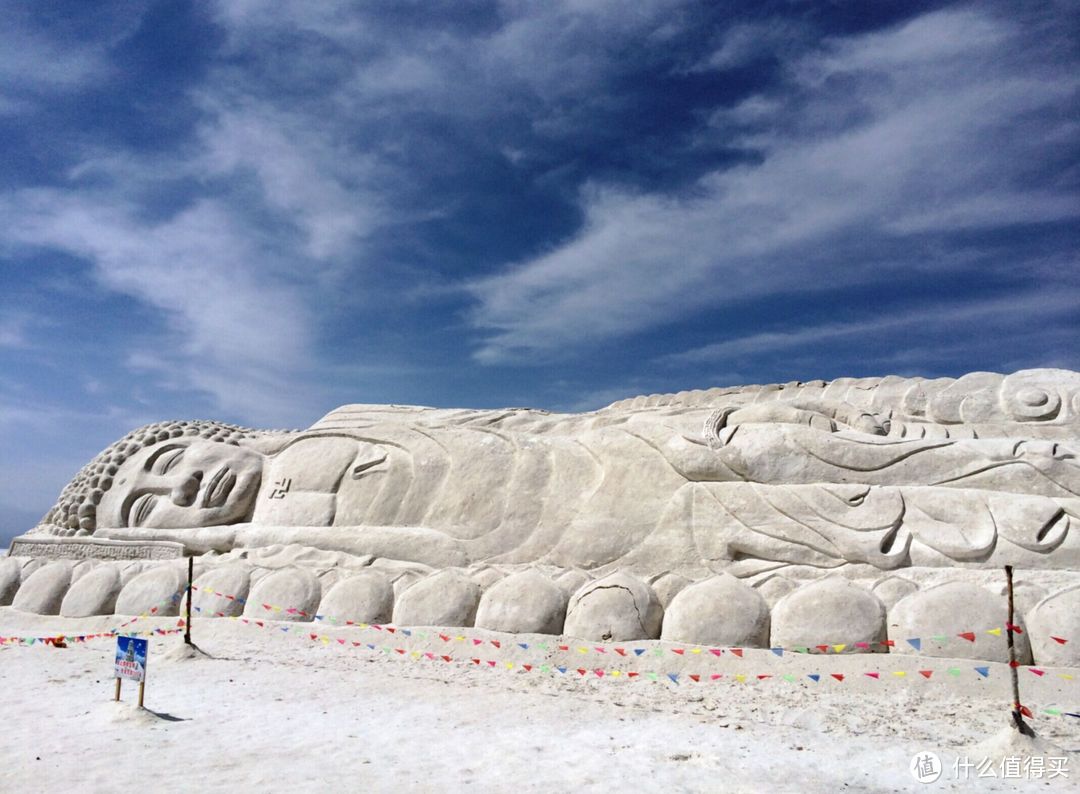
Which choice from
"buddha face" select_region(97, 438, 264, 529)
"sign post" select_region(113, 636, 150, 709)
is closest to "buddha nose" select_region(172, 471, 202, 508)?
"buddha face" select_region(97, 438, 264, 529)

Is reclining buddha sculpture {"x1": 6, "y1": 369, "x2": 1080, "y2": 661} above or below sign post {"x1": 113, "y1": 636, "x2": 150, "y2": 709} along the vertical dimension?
above

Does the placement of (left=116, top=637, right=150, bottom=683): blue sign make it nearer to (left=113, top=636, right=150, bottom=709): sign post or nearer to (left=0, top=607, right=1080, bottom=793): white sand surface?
(left=113, top=636, right=150, bottom=709): sign post

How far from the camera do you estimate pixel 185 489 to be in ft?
29.5

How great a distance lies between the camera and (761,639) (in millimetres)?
6051

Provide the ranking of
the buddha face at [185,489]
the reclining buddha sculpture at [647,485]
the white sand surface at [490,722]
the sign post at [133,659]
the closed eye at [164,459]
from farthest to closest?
the closed eye at [164,459] → the buddha face at [185,489] → the reclining buddha sculpture at [647,485] → the sign post at [133,659] → the white sand surface at [490,722]

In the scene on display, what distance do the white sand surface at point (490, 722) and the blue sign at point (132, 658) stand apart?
0.76 ft

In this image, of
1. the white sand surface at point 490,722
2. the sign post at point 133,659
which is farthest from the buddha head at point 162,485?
the sign post at point 133,659

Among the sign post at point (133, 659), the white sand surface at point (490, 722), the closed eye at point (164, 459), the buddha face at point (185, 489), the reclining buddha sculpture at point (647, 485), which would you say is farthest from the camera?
the closed eye at point (164, 459)

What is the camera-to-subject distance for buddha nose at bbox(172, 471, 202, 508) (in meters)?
8.98

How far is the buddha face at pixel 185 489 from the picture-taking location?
892 cm

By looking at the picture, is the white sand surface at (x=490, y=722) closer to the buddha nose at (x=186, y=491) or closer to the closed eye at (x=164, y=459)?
the buddha nose at (x=186, y=491)

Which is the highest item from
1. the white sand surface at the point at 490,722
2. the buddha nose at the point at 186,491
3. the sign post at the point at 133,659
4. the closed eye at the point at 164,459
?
the closed eye at the point at 164,459

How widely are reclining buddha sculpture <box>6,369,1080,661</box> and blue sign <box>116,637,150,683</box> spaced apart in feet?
9.78

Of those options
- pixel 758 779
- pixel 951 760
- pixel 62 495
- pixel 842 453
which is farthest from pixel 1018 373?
pixel 62 495
